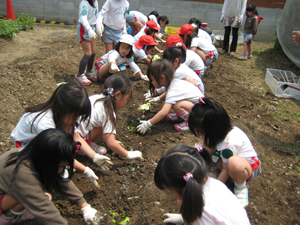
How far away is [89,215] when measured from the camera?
2.17 metres

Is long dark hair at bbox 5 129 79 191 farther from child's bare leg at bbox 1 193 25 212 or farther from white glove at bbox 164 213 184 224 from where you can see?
white glove at bbox 164 213 184 224

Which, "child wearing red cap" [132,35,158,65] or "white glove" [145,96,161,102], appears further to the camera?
"child wearing red cap" [132,35,158,65]

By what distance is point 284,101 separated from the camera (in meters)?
4.70

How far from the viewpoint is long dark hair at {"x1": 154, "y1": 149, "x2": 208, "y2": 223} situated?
1.46 metres

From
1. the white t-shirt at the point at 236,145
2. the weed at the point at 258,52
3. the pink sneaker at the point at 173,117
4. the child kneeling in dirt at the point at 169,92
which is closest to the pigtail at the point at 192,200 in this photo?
the white t-shirt at the point at 236,145

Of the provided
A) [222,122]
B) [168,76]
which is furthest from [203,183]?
[168,76]

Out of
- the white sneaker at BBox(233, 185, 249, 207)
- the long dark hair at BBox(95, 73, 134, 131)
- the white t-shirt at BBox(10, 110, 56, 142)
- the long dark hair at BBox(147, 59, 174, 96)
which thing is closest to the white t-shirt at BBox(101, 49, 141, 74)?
the long dark hair at BBox(147, 59, 174, 96)

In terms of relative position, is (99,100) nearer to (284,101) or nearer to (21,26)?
(284,101)

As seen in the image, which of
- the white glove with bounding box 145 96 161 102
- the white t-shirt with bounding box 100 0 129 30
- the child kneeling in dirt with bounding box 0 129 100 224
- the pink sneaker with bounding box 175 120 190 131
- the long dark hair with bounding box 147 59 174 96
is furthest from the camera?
the white t-shirt with bounding box 100 0 129 30

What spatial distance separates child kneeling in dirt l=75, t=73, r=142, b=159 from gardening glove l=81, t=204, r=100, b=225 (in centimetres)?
62

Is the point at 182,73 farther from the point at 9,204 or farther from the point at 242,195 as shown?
the point at 9,204

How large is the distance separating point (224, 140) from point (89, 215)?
141cm

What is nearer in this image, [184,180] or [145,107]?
[184,180]

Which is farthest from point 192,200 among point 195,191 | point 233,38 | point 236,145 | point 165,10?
point 165,10
